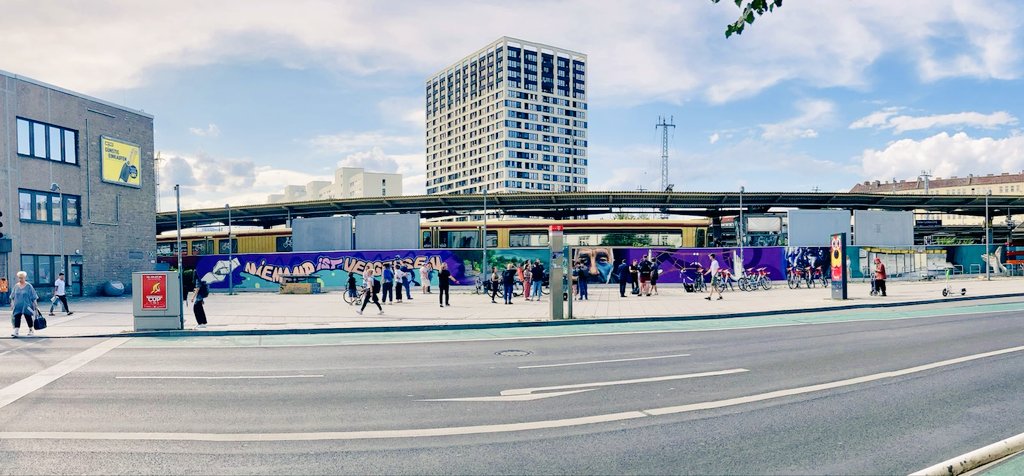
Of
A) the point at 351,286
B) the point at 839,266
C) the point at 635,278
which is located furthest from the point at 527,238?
the point at 839,266

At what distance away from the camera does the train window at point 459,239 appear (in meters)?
38.4

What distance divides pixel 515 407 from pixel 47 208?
34273 millimetres

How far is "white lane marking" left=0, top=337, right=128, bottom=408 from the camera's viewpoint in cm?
912

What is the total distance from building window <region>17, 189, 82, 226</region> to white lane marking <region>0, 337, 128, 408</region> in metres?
22.1

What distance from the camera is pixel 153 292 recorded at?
16594mm

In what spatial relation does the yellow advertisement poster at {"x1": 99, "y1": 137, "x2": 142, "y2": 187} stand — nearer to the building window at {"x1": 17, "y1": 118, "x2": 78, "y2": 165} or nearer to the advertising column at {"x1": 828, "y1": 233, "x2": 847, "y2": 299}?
the building window at {"x1": 17, "y1": 118, "x2": 78, "y2": 165}

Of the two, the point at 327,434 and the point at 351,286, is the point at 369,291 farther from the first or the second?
the point at 327,434

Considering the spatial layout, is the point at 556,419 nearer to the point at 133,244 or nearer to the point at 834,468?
the point at 834,468

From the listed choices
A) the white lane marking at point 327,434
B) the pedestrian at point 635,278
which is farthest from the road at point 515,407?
the pedestrian at point 635,278

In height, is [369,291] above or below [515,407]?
above

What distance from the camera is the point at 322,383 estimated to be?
9797 mm

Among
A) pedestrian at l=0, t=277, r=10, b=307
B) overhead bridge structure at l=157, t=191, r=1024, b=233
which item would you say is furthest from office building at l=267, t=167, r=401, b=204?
pedestrian at l=0, t=277, r=10, b=307

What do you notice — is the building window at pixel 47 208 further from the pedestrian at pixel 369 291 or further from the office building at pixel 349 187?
the office building at pixel 349 187

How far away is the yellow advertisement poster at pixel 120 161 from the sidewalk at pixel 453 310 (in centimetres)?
1050
